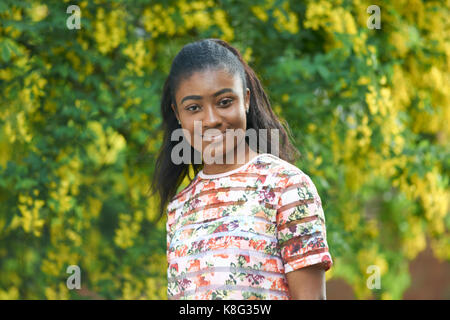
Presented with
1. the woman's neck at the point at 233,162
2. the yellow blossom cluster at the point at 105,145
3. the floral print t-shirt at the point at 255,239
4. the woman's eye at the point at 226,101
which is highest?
the yellow blossom cluster at the point at 105,145

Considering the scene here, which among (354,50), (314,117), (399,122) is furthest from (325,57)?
(399,122)

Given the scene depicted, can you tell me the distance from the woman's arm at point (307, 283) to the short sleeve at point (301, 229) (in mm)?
14

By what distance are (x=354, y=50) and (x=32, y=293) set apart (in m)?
2.40

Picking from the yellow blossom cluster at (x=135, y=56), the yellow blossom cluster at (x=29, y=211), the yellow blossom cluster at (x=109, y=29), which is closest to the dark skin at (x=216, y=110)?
the yellow blossom cluster at (x=29, y=211)

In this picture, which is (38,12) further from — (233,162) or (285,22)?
(233,162)

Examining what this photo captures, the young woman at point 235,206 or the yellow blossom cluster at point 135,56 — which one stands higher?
the yellow blossom cluster at point 135,56

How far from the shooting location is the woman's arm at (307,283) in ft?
3.69

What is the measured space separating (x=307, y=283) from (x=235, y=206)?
8.4 inches

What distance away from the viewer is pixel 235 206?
1.22 metres

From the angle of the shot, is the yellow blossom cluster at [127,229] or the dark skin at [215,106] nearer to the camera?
the dark skin at [215,106]

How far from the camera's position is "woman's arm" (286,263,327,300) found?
1126mm

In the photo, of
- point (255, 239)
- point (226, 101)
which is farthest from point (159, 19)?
point (255, 239)

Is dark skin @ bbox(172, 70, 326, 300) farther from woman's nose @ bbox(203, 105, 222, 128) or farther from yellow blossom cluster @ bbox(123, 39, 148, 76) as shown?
yellow blossom cluster @ bbox(123, 39, 148, 76)

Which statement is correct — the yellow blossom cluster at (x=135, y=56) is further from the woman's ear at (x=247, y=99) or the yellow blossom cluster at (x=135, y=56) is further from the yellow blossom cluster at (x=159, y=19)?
the woman's ear at (x=247, y=99)
